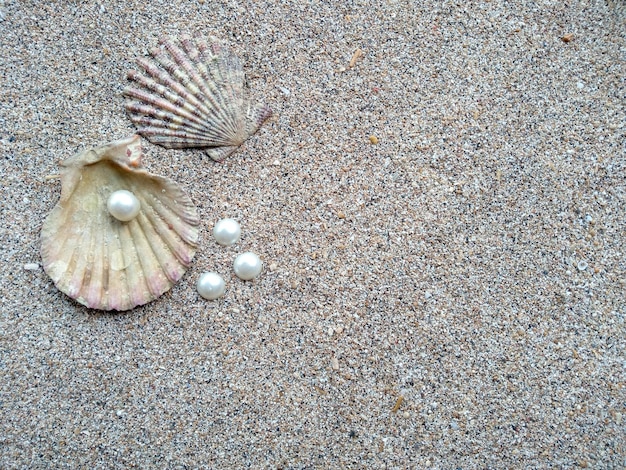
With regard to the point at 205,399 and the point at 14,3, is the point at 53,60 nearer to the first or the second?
the point at 14,3

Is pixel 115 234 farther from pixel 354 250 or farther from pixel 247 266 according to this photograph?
pixel 354 250

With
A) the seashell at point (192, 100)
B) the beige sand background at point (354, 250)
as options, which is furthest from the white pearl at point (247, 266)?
the seashell at point (192, 100)

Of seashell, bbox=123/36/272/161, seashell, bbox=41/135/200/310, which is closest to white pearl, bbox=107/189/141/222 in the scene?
seashell, bbox=41/135/200/310

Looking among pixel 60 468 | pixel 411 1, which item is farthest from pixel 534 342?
pixel 60 468

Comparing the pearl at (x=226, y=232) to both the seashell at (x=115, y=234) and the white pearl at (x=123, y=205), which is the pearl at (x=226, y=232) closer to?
the seashell at (x=115, y=234)

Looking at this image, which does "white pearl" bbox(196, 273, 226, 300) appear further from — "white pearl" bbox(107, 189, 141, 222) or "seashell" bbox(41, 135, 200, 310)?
"white pearl" bbox(107, 189, 141, 222)

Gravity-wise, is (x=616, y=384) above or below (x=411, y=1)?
below

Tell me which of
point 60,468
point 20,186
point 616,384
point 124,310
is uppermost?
point 20,186
